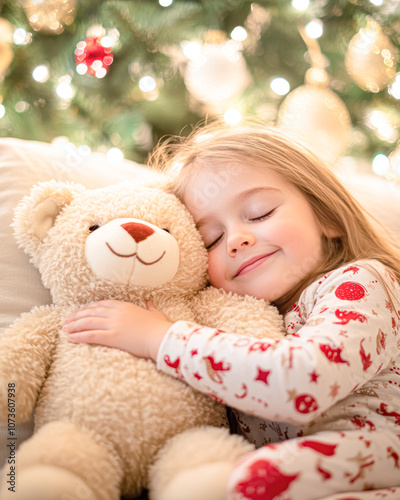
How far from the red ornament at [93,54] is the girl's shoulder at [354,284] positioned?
0.99m

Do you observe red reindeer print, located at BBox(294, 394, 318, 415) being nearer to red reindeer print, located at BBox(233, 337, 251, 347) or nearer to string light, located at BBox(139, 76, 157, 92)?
red reindeer print, located at BBox(233, 337, 251, 347)

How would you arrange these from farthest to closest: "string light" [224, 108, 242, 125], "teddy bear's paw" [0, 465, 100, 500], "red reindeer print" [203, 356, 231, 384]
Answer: "string light" [224, 108, 242, 125], "red reindeer print" [203, 356, 231, 384], "teddy bear's paw" [0, 465, 100, 500]

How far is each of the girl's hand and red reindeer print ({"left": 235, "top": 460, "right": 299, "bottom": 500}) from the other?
0.67ft

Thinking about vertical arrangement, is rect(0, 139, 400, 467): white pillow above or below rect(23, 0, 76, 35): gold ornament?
below

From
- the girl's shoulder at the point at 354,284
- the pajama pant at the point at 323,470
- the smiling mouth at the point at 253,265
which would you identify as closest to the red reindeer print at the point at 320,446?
the pajama pant at the point at 323,470

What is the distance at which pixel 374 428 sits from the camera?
0.64m

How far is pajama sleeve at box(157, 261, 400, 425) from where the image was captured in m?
0.56

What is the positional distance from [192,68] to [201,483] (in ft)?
3.80

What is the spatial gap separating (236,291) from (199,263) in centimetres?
10

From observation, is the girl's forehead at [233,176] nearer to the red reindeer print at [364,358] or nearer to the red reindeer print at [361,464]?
the red reindeer print at [364,358]

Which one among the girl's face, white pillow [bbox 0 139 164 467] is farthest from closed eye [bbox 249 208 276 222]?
white pillow [bbox 0 139 164 467]

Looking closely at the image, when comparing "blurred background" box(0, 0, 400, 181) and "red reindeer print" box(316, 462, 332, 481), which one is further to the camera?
"blurred background" box(0, 0, 400, 181)

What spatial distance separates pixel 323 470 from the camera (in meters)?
0.53

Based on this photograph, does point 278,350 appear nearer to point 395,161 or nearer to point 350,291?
point 350,291
